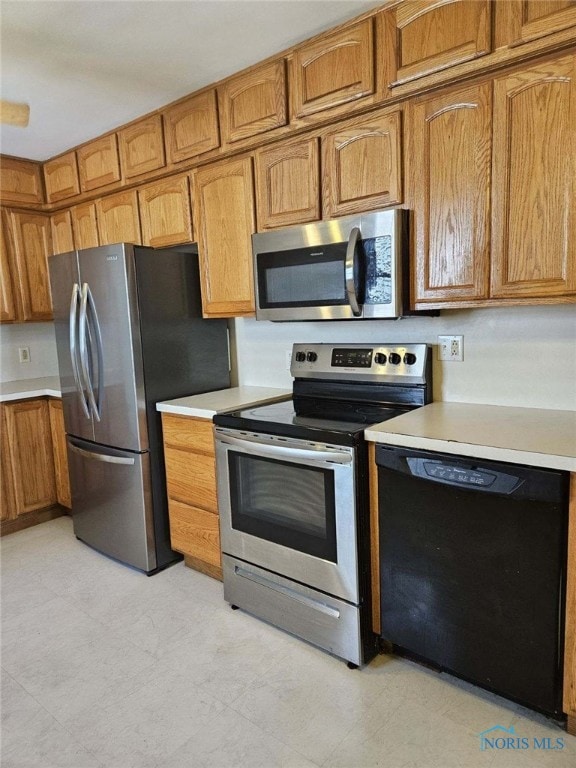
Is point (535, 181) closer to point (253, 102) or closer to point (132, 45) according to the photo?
point (253, 102)

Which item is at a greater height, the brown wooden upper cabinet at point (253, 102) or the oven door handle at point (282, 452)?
the brown wooden upper cabinet at point (253, 102)

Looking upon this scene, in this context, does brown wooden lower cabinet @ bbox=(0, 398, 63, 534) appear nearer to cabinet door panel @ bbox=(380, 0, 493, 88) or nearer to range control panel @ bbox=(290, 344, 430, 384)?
range control panel @ bbox=(290, 344, 430, 384)

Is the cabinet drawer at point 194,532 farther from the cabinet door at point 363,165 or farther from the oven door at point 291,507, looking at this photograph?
the cabinet door at point 363,165

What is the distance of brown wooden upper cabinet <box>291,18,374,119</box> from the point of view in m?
1.86

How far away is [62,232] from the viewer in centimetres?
344

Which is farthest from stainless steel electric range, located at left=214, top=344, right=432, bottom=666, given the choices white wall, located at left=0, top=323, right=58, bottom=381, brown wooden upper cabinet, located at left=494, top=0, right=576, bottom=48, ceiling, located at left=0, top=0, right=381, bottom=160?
white wall, located at left=0, top=323, right=58, bottom=381

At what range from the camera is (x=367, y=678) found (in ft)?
5.92

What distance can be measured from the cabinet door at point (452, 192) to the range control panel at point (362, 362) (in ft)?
1.07

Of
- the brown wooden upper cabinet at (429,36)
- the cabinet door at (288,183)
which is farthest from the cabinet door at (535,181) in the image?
the cabinet door at (288,183)

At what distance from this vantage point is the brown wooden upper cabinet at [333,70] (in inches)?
73.4

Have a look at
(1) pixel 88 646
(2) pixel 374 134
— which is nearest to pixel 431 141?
(2) pixel 374 134

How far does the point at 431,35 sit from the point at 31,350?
331cm

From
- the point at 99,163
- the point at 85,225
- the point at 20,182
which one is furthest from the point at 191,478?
the point at 20,182

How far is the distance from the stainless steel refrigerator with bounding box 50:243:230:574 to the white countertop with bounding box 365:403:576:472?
4.13ft
